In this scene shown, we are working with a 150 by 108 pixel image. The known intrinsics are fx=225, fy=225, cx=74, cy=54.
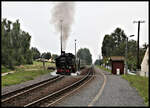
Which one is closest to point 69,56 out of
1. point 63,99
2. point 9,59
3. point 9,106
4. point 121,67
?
point 121,67

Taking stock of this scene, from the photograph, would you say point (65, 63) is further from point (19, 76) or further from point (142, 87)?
point (142, 87)

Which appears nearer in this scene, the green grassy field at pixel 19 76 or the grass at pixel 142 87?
the grass at pixel 142 87

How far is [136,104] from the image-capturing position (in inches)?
420

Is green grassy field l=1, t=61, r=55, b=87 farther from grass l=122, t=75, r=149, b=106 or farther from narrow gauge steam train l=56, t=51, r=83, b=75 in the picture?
grass l=122, t=75, r=149, b=106

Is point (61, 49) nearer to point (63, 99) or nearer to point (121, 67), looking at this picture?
point (121, 67)

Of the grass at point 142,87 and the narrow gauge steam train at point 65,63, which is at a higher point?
the narrow gauge steam train at point 65,63

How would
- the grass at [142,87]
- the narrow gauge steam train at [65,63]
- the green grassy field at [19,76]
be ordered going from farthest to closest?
the narrow gauge steam train at [65,63] → the green grassy field at [19,76] → the grass at [142,87]

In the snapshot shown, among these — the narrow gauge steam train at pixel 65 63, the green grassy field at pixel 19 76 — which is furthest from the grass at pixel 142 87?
the narrow gauge steam train at pixel 65 63

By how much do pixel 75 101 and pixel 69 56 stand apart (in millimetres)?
17839

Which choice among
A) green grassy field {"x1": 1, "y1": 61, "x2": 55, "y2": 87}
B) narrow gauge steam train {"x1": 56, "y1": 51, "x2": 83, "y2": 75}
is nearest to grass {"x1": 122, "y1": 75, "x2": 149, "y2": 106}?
green grassy field {"x1": 1, "y1": 61, "x2": 55, "y2": 87}

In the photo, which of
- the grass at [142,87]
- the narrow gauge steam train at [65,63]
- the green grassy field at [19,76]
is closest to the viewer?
the grass at [142,87]

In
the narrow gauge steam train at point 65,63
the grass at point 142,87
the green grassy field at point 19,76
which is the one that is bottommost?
the green grassy field at point 19,76

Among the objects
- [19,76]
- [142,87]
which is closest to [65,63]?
[19,76]

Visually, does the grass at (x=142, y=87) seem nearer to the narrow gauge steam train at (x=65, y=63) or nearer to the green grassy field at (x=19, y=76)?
the green grassy field at (x=19, y=76)
